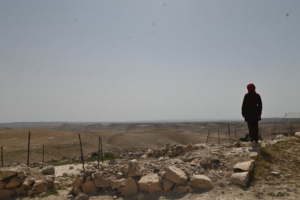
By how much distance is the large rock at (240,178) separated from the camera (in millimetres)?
6195

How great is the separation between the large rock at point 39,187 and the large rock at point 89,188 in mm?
1577

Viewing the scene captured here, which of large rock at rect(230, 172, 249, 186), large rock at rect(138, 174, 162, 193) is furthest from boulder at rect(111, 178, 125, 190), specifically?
large rock at rect(230, 172, 249, 186)

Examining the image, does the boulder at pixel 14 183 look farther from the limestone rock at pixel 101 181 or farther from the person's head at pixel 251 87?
the person's head at pixel 251 87

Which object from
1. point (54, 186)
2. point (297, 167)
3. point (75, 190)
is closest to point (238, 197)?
point (297, 167)

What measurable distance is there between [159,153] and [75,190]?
17.5ft

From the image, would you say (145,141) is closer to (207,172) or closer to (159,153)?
(159,153)

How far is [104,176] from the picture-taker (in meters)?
7.86

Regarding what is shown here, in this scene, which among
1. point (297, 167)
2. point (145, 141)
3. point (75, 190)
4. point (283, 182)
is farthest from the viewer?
point (145, 141)

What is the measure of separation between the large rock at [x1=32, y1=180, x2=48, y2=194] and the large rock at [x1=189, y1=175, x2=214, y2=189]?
529 centimetres

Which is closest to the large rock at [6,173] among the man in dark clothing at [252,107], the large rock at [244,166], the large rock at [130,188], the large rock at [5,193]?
the large rock at [5,193]

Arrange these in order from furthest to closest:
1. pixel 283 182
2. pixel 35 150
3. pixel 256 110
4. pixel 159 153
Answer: pixel 35 150, pixel 159 153, pixel 256 110, pixel 283 182

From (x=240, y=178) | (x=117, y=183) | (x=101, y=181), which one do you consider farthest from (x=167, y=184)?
(x=101, y=181)

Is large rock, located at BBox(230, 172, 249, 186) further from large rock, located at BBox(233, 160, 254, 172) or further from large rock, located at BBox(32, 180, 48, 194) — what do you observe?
large rock, located at BBox(32, 180, 48, 194)

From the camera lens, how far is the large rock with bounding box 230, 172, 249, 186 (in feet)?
20.3
